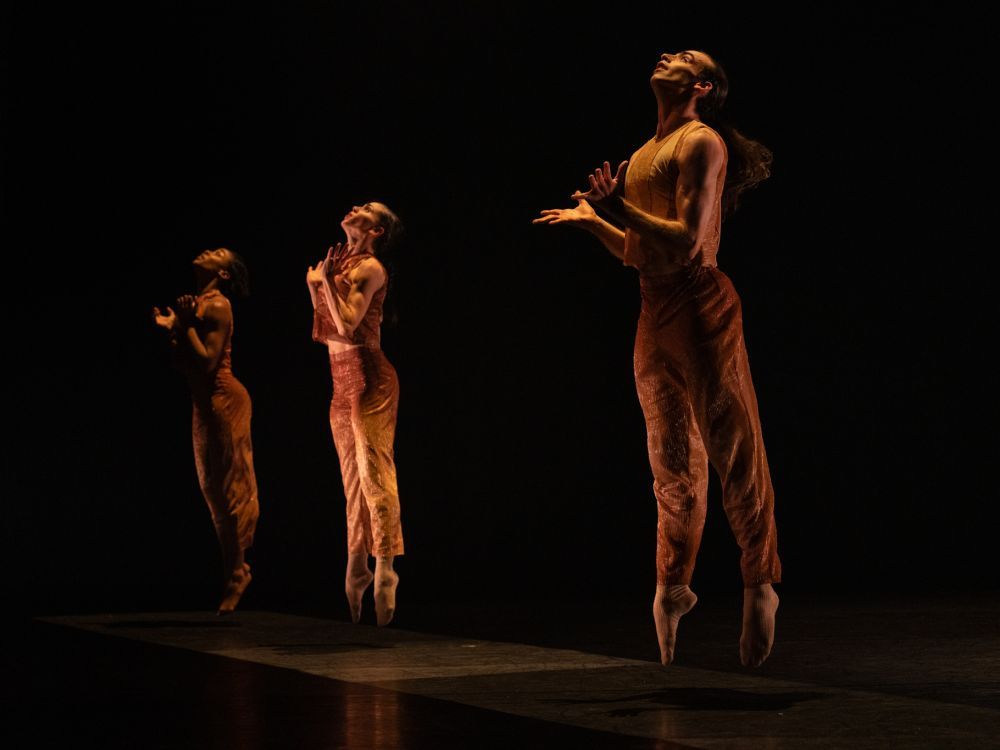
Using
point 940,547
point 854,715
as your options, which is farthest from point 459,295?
point 854,715

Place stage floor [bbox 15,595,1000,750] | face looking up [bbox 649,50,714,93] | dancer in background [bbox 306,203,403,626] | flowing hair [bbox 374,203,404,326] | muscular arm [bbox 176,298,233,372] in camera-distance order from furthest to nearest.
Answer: muscular arm [bbox 176,298,233,372] < flowing hair [bbox 374,203,404,326] < dancer in background [bbox 306,203,403,626] < face looking up [bbox 649,50,714,93] < stage floor [bbox 15,595,1000,750]

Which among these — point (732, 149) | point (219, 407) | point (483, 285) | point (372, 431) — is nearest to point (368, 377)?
point (372, 431)

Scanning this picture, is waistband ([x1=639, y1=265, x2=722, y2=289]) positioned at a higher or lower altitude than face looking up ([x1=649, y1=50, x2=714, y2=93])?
lower

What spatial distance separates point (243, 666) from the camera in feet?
18.6

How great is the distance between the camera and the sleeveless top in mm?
7109

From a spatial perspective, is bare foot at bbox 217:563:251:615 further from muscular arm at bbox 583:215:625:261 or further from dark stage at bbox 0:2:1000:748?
muscular arm at bbox 583:215:625:261

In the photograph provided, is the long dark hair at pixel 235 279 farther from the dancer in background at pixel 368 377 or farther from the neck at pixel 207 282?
the dancer in background at pixel 368 377

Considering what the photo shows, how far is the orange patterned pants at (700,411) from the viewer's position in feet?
15.8

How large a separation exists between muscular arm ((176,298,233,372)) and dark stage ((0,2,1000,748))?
1.64 metres

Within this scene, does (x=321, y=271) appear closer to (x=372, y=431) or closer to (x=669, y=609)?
(x=372, y=431)

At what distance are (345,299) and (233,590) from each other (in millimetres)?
1517

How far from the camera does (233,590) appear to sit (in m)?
7.63

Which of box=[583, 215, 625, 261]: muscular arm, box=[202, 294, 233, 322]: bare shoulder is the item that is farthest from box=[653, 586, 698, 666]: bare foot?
box=[202, 294, 233, 322]: bare shoulder

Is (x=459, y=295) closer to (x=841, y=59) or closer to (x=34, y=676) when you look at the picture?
(x=841, y=59)
